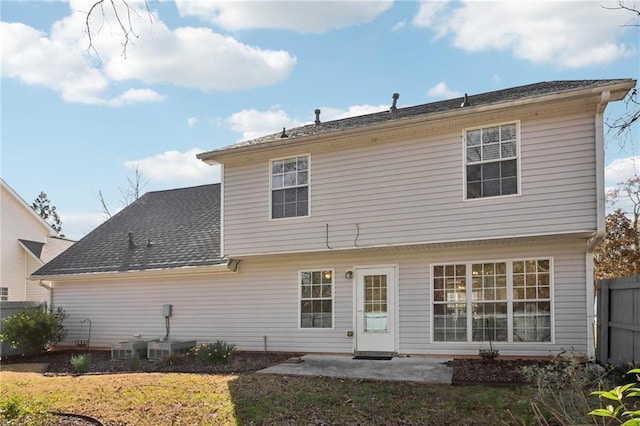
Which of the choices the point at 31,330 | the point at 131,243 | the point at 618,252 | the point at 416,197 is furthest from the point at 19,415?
the point at 618,252

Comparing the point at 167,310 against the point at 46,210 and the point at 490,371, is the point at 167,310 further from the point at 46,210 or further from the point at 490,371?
the point at 46,210

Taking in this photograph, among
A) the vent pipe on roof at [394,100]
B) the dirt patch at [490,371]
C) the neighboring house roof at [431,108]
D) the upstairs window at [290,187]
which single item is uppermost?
the vent pipe on roof at [394,100]

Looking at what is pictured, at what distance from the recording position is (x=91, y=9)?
16.4ft

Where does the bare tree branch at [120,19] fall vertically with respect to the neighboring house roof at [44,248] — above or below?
above

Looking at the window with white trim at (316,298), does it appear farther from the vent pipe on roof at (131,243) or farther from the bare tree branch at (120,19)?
the bare tree branch at (120,19)

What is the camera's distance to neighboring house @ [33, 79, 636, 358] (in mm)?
9789

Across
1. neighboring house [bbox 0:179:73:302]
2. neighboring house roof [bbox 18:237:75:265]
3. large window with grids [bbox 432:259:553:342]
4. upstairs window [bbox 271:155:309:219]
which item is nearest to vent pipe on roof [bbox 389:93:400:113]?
upstairs window [bbox 271:155:309:219]

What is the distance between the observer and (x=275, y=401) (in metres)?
7.55

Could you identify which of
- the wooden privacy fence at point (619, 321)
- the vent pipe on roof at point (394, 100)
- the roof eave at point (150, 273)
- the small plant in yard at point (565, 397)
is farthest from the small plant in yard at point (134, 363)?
the wooden privacy fence at point (619, 321)

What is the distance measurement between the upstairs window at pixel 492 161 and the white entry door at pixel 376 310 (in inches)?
107

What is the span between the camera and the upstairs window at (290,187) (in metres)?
12.1

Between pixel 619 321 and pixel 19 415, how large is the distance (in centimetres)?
940

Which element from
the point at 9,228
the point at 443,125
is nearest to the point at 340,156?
the point at 443,125

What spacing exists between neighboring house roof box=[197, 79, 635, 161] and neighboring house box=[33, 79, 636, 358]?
0.27 feet
